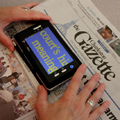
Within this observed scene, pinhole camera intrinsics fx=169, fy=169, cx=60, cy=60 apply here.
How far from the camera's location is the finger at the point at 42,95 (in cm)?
47

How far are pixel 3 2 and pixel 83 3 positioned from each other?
1.02 feet

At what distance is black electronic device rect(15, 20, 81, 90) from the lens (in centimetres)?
48

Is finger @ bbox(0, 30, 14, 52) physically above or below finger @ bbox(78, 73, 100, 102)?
above

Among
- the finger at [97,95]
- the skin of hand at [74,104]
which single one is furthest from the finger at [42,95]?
the finger at [97,95]

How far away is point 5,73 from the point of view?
21.1 inches

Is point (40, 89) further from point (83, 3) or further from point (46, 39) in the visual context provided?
point (83, 3)

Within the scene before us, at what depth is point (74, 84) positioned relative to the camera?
471 mm

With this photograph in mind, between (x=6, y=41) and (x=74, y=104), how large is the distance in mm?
296

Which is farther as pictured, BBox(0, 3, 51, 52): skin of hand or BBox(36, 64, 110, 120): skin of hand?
BBox(0, 3, 51, 52): skin of hand

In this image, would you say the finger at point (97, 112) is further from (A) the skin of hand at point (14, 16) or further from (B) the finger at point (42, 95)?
(A) the skin of hand at point (14, 16)

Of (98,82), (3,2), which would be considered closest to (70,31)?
(98,82)

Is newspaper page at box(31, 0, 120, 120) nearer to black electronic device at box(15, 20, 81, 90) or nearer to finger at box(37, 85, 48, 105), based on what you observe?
black electronic device at box(15, 20, 81, 90)

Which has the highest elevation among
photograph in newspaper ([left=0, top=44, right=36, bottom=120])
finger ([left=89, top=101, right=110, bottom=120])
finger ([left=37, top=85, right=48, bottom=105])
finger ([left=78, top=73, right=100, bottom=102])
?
photograph in newspaper ([left=0, top=44, right=36, bottom=120])

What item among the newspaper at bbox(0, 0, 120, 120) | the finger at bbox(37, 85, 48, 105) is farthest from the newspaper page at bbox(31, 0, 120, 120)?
the finger at bbox(37, 85, 48, 105)
